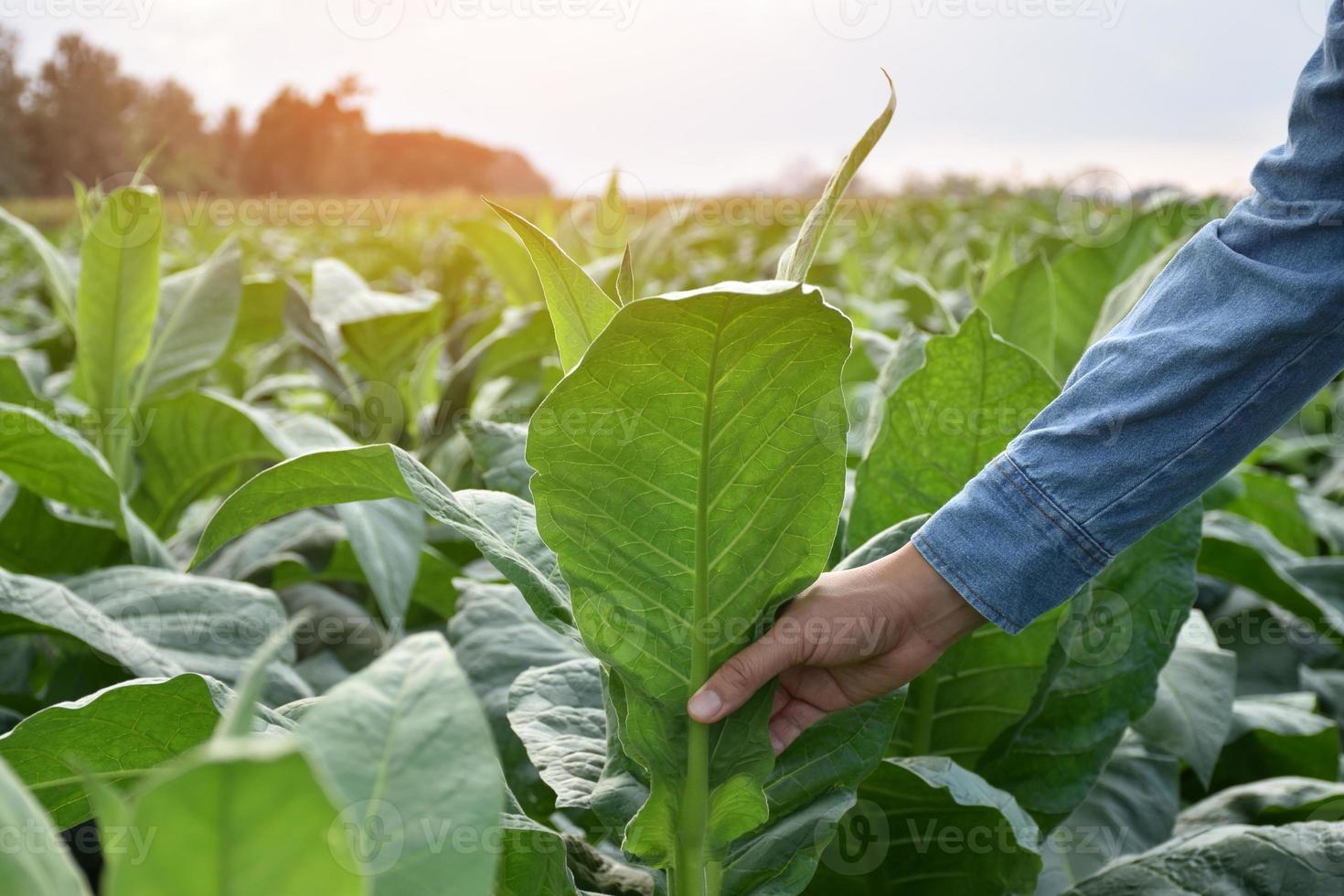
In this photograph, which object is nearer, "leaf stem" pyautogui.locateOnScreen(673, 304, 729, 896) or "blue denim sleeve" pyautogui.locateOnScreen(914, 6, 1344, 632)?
"leaf stem" pyautogui.locateOnScreen(673, 304, 729, 896)

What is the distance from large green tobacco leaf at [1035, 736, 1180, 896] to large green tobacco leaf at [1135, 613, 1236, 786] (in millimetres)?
49

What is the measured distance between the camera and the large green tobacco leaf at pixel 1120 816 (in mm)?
1321

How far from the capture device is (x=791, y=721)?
1.00 meters

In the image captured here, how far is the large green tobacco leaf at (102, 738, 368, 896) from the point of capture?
1.25 feet

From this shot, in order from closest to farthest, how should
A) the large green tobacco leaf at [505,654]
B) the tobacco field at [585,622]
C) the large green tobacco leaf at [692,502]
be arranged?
the tobacco field at [585,622] → the large green tobacco leaf at [692,502] → the large green tobacco leaf at [505,654]

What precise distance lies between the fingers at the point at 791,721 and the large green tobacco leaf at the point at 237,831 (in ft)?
1.96

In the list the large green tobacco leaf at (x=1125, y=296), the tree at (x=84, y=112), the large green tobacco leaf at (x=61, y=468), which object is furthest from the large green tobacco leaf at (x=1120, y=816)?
the tree at (x=84, y=112)

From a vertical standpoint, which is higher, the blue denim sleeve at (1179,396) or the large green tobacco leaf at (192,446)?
the blue denim sleeve at (1179,396)

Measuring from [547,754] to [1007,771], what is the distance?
1.66 ft

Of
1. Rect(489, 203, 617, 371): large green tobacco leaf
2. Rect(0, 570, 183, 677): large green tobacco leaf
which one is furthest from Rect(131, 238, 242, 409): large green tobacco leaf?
Rect(489, 203, 617, 371): large green tobacco leaf

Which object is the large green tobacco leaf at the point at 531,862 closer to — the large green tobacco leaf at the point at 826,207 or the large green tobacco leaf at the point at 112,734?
the large green tobacco leaf at the point at 112,734

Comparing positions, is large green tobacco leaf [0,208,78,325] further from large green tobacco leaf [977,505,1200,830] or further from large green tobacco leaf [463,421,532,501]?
large green tobacco leaf [977,505,1200,830]

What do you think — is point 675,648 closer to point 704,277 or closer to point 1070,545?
point 1070,545

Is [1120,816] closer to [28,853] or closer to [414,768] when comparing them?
[414,768]
